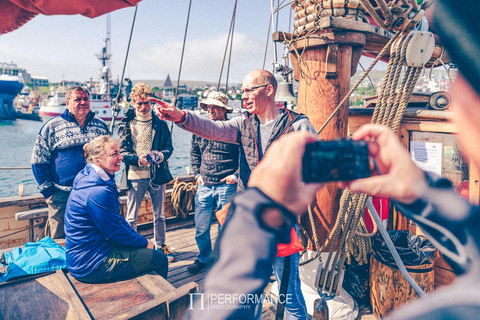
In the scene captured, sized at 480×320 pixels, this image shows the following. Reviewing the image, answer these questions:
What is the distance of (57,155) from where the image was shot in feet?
10.4

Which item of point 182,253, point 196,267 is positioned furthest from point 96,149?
point 182,253

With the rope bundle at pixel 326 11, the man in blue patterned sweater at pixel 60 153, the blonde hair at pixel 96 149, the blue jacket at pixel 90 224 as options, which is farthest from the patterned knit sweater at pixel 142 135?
the rope bundle at pixel 326 11

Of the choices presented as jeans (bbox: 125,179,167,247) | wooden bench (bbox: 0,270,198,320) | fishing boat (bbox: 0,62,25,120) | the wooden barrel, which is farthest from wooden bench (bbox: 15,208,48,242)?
fishing boat (bbox: 0,62,25,120)

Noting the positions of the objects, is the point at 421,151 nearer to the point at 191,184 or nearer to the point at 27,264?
the point at 191,184

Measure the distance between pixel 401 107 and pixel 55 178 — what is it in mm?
3193

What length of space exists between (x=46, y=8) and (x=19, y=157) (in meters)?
30.3

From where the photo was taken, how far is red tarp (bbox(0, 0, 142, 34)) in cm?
149

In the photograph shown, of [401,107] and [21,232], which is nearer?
[401,107]

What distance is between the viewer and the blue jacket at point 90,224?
2344 millimetres

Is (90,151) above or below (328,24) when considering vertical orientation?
below

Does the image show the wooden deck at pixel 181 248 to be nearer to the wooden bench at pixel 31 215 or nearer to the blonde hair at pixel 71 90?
the wooden bench at pixel 31 215

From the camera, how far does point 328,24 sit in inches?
94.2

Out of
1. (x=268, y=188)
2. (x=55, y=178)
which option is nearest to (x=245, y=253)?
(x=268, y=188)

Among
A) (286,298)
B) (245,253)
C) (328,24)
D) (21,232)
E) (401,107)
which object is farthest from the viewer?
(21,232)
